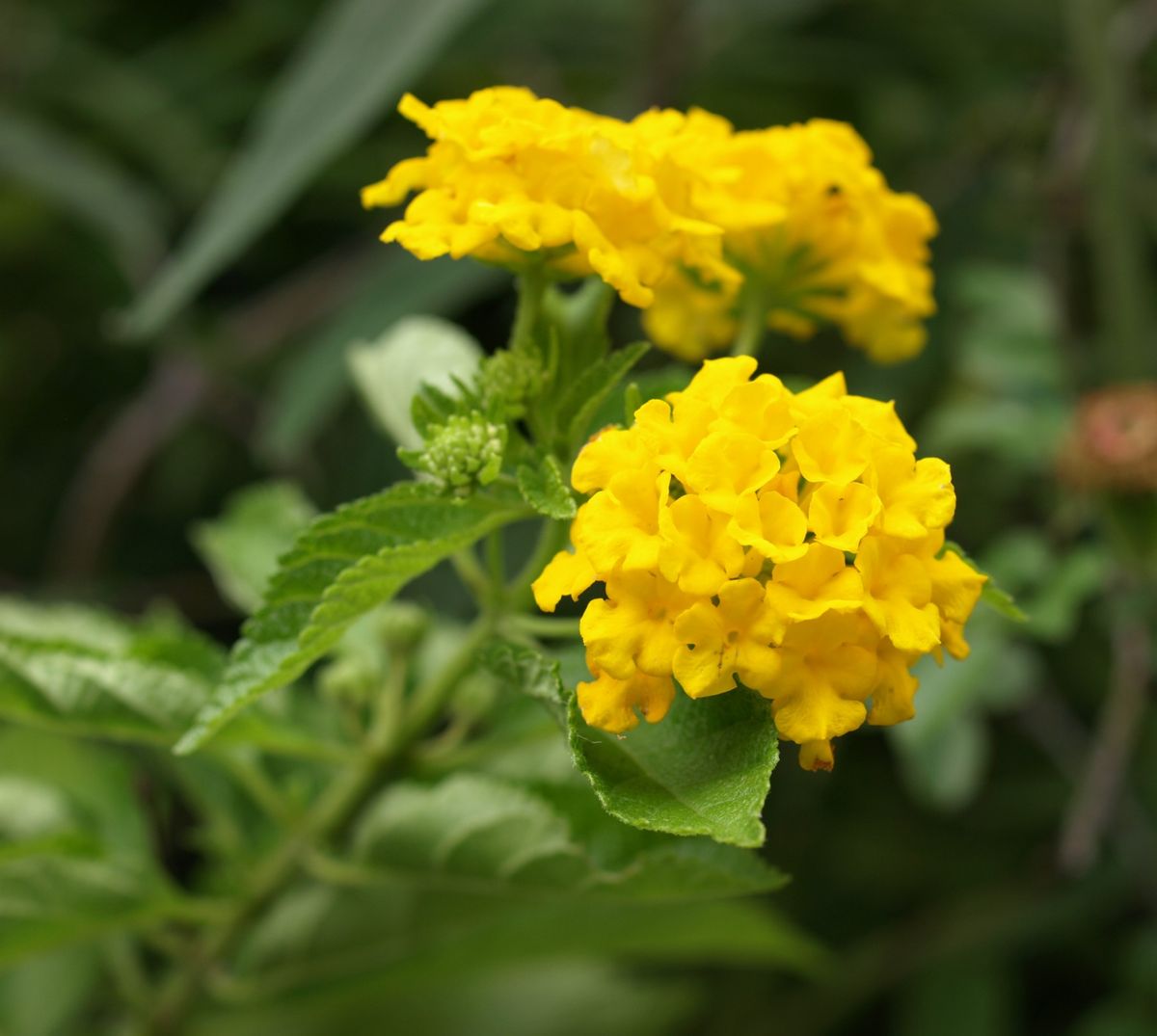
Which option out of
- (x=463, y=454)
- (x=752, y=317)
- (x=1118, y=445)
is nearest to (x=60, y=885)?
(x=463, y=454)

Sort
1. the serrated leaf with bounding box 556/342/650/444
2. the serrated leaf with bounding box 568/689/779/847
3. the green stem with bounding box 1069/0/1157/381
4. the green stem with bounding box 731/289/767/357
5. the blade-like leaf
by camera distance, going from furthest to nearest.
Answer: the blade-like leaf
the green stem with bounding box 1069/0/1157/381
the green stem with bounding box 731/289/767/357
the serrated leaf with bounding box 556/342/650/444
the serrated leaf with bounding box 568/689/779/847

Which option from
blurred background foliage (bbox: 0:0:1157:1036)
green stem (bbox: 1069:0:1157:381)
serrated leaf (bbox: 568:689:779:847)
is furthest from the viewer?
green stem (bbox: 1069:0:1157:381)

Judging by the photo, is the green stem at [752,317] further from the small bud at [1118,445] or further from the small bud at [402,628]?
the small bud at [1118,445]

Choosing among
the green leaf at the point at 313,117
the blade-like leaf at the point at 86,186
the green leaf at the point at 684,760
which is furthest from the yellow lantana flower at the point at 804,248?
the blade-like leaf at the point at 86,186

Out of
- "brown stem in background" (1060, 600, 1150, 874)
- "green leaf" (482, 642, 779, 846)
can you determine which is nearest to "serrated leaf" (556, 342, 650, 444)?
"green leaf" (482, 642, 779, 846)

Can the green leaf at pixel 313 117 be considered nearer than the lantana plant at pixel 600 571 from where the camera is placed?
No

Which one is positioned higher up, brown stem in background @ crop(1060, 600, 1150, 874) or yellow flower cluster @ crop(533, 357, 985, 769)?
yellow flower cluster @ crop(533, 357, 985, 769)

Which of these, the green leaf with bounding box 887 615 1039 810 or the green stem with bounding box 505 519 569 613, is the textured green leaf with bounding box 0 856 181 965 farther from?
the green leaf with bounding box 887 615 1039 810

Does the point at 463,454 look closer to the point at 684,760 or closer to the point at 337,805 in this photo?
the point at 684,760
